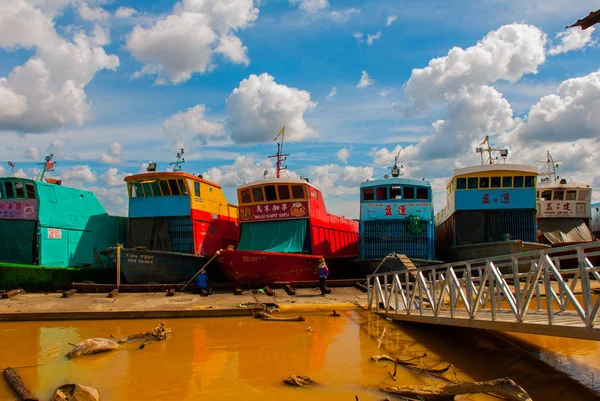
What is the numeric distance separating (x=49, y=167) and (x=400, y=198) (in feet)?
51.9

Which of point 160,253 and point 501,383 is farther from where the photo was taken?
point 160,253

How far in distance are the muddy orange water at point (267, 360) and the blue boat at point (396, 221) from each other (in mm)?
7513

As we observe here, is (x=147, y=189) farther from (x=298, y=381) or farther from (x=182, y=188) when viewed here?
(x=298, y=381)

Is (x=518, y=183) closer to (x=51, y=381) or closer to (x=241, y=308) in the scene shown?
(x=241, y=308)

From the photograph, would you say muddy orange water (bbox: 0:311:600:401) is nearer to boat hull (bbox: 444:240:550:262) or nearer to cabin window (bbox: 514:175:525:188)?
boat hull (bbox: 444:240:550:262)

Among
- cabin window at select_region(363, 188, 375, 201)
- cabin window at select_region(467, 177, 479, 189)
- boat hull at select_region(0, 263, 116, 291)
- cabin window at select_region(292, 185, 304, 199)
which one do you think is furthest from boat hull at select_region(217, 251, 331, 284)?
cabin window at select_region(467, 177, 479, 189)

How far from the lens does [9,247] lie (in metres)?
18.9

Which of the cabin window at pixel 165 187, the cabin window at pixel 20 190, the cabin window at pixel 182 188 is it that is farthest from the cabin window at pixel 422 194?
the cabin window at pixel 20 190

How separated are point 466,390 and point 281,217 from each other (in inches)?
546

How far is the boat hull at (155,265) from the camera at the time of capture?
18.5m

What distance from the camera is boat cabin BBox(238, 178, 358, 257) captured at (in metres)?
19.5

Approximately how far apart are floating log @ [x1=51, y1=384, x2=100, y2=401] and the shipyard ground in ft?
22.0

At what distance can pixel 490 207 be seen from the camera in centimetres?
2020

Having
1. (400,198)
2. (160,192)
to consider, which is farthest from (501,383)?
(160,192)
